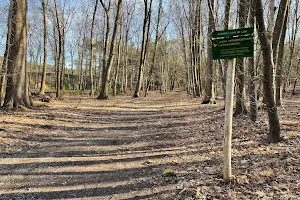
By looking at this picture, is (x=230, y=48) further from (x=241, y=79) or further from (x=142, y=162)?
(x=241, y=79)

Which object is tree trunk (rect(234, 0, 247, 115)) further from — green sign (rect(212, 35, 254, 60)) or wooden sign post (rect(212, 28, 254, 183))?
green sign (rect(212, 35, 254, 60))

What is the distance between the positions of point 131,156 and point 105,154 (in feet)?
2.41

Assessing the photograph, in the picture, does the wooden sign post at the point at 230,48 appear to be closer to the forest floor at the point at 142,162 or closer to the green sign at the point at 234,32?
the green sign at the point at 234,32

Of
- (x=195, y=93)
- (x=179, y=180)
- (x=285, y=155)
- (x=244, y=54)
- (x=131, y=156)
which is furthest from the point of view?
(x=195, y=93)

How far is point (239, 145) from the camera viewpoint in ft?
21.9

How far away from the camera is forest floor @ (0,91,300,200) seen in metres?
4.43

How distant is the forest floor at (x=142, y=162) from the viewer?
4434 millimetres

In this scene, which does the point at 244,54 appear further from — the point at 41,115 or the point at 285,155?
the point at 41,115

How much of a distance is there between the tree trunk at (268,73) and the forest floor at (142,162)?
373 mm

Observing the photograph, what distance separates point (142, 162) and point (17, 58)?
9171 millimetres

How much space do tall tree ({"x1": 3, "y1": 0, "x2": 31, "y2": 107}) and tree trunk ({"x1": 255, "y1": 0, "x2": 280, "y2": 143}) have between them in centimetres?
1059

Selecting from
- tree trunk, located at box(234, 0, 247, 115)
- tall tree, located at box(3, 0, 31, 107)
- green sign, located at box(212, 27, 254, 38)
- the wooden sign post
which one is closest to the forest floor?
tree trunk, located at box(234, 0, 247, 115)

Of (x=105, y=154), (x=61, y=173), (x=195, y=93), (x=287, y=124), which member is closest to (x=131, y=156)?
(x=105, y=154)

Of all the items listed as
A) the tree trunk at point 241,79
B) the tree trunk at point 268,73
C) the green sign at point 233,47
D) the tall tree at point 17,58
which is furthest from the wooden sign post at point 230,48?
the tall tree at point 17,58
